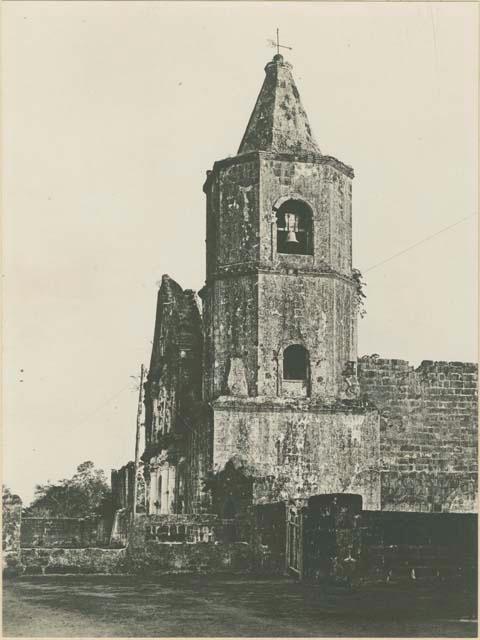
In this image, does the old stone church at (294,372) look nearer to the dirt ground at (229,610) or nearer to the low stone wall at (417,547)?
the low stone wall at (417,547)

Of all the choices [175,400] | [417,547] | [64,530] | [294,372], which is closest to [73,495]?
[64,530]

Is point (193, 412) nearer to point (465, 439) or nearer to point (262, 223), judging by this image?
point (262, 223)

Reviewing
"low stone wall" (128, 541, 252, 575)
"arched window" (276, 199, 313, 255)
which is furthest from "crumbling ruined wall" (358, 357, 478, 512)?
"low stone wall" (128, 541, 252, 575)

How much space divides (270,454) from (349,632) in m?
12.5

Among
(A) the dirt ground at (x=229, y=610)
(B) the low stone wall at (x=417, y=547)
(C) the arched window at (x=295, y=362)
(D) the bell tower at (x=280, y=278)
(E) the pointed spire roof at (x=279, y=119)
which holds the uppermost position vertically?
(E) the pointed spire roof at (x=279, y=119)

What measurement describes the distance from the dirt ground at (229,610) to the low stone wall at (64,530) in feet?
61.4

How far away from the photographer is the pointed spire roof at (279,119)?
26859 mm

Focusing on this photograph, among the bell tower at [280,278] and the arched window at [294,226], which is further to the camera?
the arched window at [294,226]

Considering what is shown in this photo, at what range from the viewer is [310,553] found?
18.1 meters

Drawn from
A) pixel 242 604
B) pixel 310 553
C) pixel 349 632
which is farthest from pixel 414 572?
pixel 349 632

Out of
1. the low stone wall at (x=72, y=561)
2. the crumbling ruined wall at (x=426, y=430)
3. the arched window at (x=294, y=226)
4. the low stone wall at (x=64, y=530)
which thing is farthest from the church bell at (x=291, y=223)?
the low stone wall at (x=64, y=530)

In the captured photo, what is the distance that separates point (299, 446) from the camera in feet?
82.0

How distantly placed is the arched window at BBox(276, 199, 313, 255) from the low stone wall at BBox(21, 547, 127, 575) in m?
9.40

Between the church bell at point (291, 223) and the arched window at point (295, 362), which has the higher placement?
the church bell at point (291, 223)
